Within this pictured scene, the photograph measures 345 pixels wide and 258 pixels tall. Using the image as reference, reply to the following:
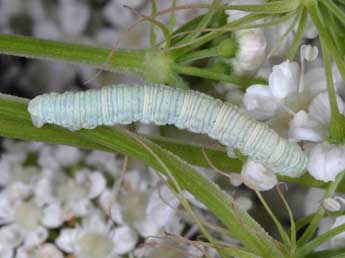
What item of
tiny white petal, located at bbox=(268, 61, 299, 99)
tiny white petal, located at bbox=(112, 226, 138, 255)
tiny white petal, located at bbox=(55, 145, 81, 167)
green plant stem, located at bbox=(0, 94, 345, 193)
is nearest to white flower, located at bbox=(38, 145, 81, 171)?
tiny white petal, located at bbox=(55, 145, 81, 167)

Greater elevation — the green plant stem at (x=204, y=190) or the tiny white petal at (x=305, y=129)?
the tiny white petal at (x=305, y=129)

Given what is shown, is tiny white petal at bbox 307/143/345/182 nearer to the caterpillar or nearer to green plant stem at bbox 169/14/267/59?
the caterpillar

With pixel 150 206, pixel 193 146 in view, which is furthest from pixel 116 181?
pixel 193 146

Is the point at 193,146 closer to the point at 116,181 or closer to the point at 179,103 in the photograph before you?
the point at 179,103

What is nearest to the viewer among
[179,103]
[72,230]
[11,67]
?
Answer: [179,103]

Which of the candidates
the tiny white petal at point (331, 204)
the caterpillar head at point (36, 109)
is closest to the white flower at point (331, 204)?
the tiny white petal at point (331, 204)

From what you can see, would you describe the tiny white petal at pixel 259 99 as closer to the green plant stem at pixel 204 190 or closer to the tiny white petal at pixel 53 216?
the green plant stem at pixel 204 190
